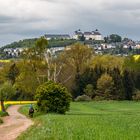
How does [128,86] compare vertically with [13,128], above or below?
below

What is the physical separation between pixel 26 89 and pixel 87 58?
20.2 meters

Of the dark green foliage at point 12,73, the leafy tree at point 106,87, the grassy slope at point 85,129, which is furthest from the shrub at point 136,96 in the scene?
the grassy slope at point 85,129

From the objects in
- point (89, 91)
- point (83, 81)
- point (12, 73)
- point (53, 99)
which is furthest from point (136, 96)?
point (53, 99)

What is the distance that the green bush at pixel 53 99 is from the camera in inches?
2159

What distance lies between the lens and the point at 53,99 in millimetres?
54938

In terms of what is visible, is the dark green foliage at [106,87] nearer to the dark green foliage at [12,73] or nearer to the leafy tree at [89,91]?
the leafy tree at [89,91]

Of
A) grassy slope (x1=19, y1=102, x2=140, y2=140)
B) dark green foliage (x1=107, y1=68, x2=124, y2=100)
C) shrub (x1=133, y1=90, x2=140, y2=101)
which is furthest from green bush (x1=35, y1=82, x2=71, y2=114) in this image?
dark green foliage (x1=107, y1=68, x2=124, y2=100)

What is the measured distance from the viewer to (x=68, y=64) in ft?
385

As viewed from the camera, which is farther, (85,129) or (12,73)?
(12,73)

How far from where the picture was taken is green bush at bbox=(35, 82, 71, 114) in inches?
2159

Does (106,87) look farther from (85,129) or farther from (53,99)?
(85,129)

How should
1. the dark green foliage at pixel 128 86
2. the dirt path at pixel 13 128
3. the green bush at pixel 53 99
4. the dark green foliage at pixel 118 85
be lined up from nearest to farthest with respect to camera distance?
the dirt path at pixel 13 128, the green bush at pixel 53 99, the dark green foliage at pixel 118 85, the dark green foliage at pixel 128 86

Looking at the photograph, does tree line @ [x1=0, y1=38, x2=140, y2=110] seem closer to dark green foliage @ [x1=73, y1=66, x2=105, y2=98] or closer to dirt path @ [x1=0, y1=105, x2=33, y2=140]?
dark green foliage @ [x1=73, y1=66, x2=105, y2=98]

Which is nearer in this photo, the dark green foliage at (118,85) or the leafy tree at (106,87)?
the leafy tree at (106,87)
